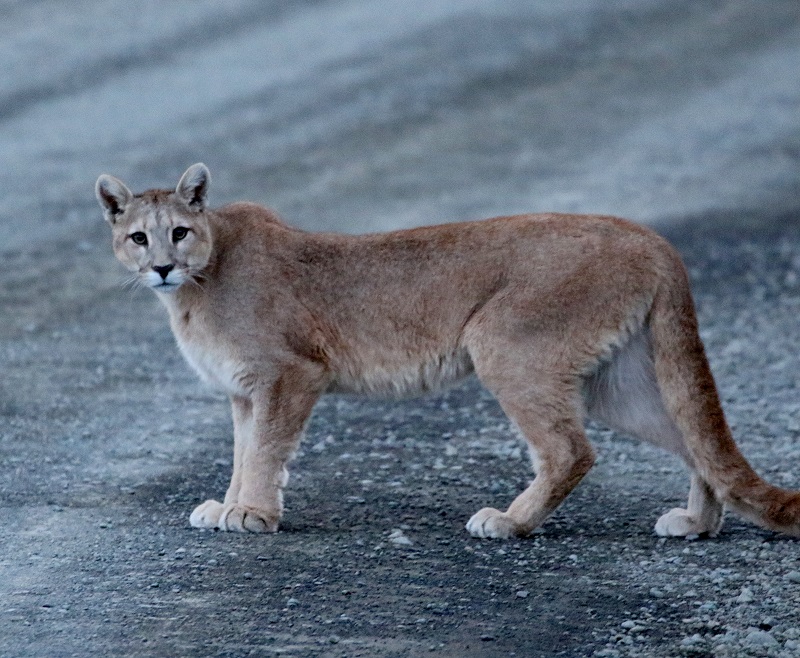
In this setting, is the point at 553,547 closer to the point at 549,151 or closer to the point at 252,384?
the point at 252,384

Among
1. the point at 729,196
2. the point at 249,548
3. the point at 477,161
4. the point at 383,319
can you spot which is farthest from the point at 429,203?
the point at 249,548

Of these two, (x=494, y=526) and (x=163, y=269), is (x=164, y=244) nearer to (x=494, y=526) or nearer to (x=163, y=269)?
(x=163, y=269)

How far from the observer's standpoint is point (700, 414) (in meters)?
6.24

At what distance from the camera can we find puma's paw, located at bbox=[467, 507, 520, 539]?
6.29m

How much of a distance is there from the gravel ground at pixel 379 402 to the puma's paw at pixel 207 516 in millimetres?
131

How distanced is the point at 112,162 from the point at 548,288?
8.34 meters

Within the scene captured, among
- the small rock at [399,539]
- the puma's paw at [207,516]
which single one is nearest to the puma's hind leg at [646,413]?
the small rock at [399,539]

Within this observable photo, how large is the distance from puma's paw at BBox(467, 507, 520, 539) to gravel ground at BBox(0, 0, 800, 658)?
0.07 m

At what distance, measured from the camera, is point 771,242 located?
1212 cm

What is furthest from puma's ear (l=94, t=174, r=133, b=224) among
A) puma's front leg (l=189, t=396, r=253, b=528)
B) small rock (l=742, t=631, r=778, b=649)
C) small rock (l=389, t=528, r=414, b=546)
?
small rock (l=742, t=631, r=778, b=649)

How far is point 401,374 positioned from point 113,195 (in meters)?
1.53

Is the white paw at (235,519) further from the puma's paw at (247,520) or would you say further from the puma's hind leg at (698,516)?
the puma's hind leg at (698,516)

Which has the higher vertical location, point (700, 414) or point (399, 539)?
point (700, 414)

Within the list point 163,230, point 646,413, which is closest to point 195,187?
point 163,230
